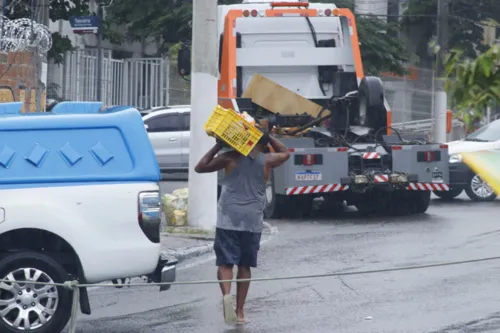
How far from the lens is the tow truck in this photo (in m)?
15.8

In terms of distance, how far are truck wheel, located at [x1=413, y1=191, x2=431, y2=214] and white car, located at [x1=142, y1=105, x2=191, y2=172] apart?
7761 millimetres

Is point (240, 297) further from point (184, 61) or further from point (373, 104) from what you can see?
point (373, 104)

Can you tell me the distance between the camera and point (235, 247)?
873 cm

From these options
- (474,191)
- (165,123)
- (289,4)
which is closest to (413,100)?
(165,123)

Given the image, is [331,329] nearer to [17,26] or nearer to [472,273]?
[472,273]

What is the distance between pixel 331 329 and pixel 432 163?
26.9 ft

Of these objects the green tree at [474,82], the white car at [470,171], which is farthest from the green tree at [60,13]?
the green tree at [474,82]

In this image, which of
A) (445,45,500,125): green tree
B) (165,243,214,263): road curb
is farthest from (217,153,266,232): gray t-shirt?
(445,45,500,125): green tree

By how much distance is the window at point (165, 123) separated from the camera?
2359 cm

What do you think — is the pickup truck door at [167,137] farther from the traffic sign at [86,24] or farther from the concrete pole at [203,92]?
the concrete pole at [203,92]

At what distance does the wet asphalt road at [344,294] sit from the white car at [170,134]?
9130 mm

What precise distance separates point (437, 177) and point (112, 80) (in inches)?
498

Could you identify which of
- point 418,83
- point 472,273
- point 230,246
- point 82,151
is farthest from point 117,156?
point 418,83

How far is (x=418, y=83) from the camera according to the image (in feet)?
133
